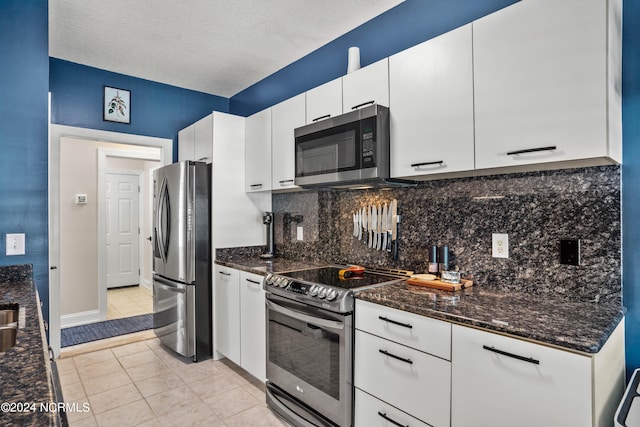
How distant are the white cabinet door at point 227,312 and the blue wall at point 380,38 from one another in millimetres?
1738

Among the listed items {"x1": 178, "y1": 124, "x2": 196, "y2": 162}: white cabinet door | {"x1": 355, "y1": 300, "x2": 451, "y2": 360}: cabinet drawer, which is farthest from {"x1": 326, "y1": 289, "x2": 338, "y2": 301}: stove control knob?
{"x1": 178, "y1": 124, "x2": 196, "y2": 162}: white cabinet door

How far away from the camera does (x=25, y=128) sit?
7.30 ft

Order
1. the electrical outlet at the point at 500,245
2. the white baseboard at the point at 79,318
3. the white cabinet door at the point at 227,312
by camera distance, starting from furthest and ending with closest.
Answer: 1. the white baseboard at the point at 79,318
2. the white cabinet door at the point at 227,312
3. the electrical outlet at the point at 500,245

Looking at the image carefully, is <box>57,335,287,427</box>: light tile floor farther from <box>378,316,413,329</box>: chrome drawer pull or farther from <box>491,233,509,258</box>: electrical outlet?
<box>491,233,509,258</box>: electrical outlet

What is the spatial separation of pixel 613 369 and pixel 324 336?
125 cm

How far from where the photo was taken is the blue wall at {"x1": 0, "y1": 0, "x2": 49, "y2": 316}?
2.17 meters

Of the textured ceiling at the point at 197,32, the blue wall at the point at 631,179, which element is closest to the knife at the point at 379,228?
the blue wall at the point at 631,179

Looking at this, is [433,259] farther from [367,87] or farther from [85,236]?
[85,236]

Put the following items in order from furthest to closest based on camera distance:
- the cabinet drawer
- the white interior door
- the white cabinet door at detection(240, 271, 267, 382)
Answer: the white interior door, the white cabinet door at detection(240, 271, 267, 382), the cabinet drawer

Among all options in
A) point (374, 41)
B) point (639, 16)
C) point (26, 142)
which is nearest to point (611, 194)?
point (639, 16)

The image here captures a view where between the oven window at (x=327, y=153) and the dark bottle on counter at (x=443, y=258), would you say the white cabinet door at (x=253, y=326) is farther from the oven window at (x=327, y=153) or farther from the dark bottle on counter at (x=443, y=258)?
the dark bottle on counter at (x=443, y=258)

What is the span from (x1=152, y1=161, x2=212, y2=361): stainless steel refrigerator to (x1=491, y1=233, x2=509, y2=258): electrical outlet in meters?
2.27

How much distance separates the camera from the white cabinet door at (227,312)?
289cm

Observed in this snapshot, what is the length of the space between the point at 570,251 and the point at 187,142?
3.32 meters
